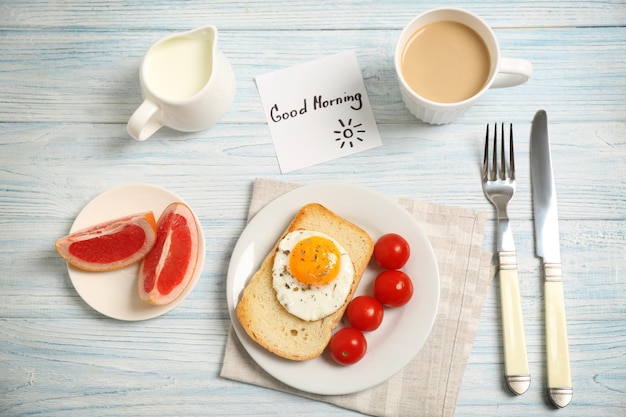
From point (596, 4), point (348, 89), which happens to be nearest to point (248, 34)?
point (348, 89)

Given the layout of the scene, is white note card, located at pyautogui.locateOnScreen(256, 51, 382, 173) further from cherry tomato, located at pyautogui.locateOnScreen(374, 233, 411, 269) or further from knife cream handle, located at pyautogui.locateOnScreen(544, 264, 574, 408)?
knife cream handle, located at pyautogui.locateOnScreen(544, 264, 574, 408)

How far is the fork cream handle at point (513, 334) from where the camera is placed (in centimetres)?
150

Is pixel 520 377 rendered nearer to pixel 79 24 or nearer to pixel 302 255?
pixel 302 255

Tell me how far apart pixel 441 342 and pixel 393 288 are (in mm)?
238

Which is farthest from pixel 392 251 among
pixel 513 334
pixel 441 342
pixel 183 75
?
pixel 183 75

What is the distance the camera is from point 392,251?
1.44 metres

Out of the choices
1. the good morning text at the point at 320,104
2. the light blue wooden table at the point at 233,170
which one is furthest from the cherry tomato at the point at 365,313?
the good morning text at the point at 320,104

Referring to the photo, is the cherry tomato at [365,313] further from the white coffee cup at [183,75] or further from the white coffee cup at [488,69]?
the white coffee cup at [183,75]

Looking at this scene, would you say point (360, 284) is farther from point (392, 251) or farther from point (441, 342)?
point (441, 342)

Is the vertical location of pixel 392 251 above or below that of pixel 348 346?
above

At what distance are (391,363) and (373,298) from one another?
17cm

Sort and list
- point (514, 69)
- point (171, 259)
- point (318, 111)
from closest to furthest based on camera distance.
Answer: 1. point (514, 69)
2. point (171, 259)
3. point (318, 111)

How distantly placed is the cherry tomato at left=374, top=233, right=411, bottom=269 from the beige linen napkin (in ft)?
0.46

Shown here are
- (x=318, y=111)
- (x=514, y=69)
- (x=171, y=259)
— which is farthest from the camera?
(x=318, y=111)
